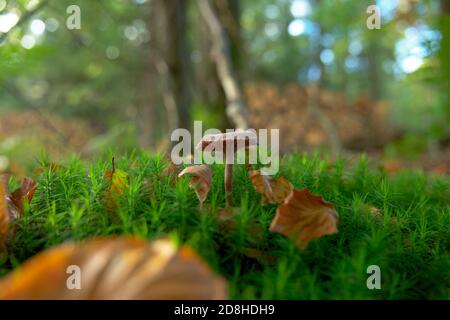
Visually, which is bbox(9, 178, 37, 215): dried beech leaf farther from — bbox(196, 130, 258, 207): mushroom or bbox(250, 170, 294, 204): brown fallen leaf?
bbox(250, 170, 294, 204): brown fallen leaf

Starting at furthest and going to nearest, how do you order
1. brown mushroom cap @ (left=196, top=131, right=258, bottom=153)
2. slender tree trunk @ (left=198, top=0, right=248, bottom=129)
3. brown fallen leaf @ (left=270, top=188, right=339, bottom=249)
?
slender tree trunk @ (left=198, top=0, right=248, bottom=129) < brown mushroom cap @ (left=196, top=131, right=258, bottom=153) < brown fallen leaf @ (left=270, top=188, right=339, bottom=249)

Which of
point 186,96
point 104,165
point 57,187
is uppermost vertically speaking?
point 186,96

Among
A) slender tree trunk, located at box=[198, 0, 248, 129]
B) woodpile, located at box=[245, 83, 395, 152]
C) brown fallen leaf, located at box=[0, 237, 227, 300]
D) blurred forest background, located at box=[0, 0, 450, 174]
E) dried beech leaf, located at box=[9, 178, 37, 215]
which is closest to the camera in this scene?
brown fallen leaf, located at box=[0, 237, 227, 300]

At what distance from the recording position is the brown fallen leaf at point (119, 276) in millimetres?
936

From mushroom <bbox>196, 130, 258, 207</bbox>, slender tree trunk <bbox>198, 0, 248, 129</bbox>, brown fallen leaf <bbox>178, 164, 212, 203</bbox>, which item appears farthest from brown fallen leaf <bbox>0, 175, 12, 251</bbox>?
slender tree trunk <bbox>198, 0, 248, 129</bbox>

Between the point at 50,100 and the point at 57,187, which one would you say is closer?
the point at 57,187

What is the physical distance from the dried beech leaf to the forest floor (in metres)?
0.04

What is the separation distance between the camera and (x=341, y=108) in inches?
452

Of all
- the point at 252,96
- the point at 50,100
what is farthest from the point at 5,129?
the point at 252,96

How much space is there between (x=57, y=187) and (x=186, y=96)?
11.6 ft

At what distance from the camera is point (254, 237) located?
162 cm

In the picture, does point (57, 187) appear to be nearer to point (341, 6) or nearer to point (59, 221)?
point (59, 221)

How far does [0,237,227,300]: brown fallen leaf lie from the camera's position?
0.94 m

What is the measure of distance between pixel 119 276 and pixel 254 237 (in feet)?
2.47
